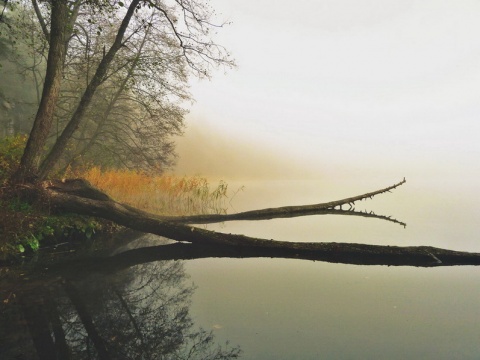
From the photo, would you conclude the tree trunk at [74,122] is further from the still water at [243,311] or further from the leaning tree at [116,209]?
the still water at [243,311]

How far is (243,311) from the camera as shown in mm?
4805

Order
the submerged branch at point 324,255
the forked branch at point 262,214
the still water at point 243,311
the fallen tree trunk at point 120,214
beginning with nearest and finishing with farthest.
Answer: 1. the still water at point 243,311
2. the submerged branch at point 324,255
3. the fallen tree trunk at point 120,214
4. the forked branch at point 262,214

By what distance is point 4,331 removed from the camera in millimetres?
3873

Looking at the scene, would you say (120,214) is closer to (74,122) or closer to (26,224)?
(26,224)

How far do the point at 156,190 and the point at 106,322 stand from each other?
10977 millimetres

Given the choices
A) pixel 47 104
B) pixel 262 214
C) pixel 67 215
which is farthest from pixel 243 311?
pixel 262 214

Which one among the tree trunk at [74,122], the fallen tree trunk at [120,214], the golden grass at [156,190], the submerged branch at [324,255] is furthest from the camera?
the golden grass at [156,190]

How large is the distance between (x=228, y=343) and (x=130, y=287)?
2540 millimetres

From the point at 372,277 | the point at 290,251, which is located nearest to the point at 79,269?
the point at 290,251

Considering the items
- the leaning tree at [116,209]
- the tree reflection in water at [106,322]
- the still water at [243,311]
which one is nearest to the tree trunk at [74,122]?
the leaning tree at [116,209]

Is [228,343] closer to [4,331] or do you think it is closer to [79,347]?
[79,347]

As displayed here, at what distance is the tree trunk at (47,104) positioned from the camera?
7957 mm

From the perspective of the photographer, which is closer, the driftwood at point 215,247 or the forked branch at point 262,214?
the driftwood at point 215,247

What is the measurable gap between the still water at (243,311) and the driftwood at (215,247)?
36cm
